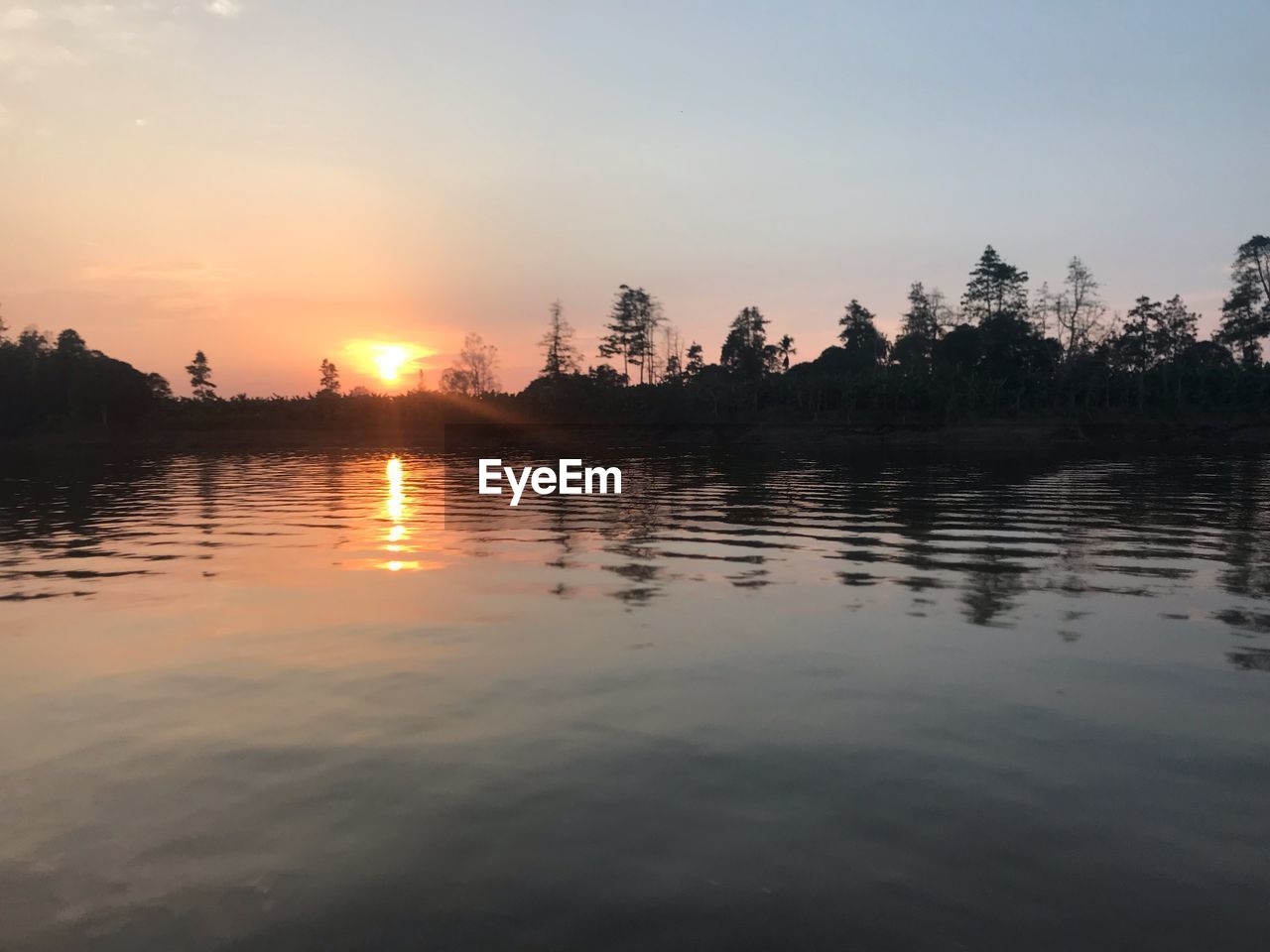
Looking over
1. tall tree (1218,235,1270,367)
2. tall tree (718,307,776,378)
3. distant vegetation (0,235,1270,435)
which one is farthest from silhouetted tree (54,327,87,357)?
tall tree (1218,235,1270,367)

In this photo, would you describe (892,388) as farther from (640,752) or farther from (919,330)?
(640,752)

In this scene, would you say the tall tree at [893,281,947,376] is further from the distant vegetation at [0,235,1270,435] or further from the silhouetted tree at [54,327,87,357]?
the silhouetted tree at [54,327,87,357]

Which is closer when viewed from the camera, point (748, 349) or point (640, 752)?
point (640, 752)

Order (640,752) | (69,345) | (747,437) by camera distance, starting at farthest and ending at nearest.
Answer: (69,345) → (747,437) → (640,752)

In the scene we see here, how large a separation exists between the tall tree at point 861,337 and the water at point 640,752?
368 feet

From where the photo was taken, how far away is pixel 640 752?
7.19 metres

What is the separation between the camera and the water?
15.9ft

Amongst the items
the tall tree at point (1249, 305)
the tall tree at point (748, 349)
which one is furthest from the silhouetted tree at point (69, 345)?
the tall tree at point (1249, 305)

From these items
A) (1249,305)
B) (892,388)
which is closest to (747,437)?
(892,388)

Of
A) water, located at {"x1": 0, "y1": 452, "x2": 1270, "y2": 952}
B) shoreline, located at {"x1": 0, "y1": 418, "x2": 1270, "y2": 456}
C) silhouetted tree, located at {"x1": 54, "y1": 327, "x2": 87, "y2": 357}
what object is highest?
silhouetted tree, located at {"x1": 54, "y1": 327, "x2": 87, "y2": 357}

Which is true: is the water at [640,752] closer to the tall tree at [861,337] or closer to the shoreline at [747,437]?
the shoreline at [747,437]

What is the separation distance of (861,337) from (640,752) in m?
128

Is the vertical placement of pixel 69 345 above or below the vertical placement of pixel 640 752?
above

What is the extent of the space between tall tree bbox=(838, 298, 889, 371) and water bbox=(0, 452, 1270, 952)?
368ft
